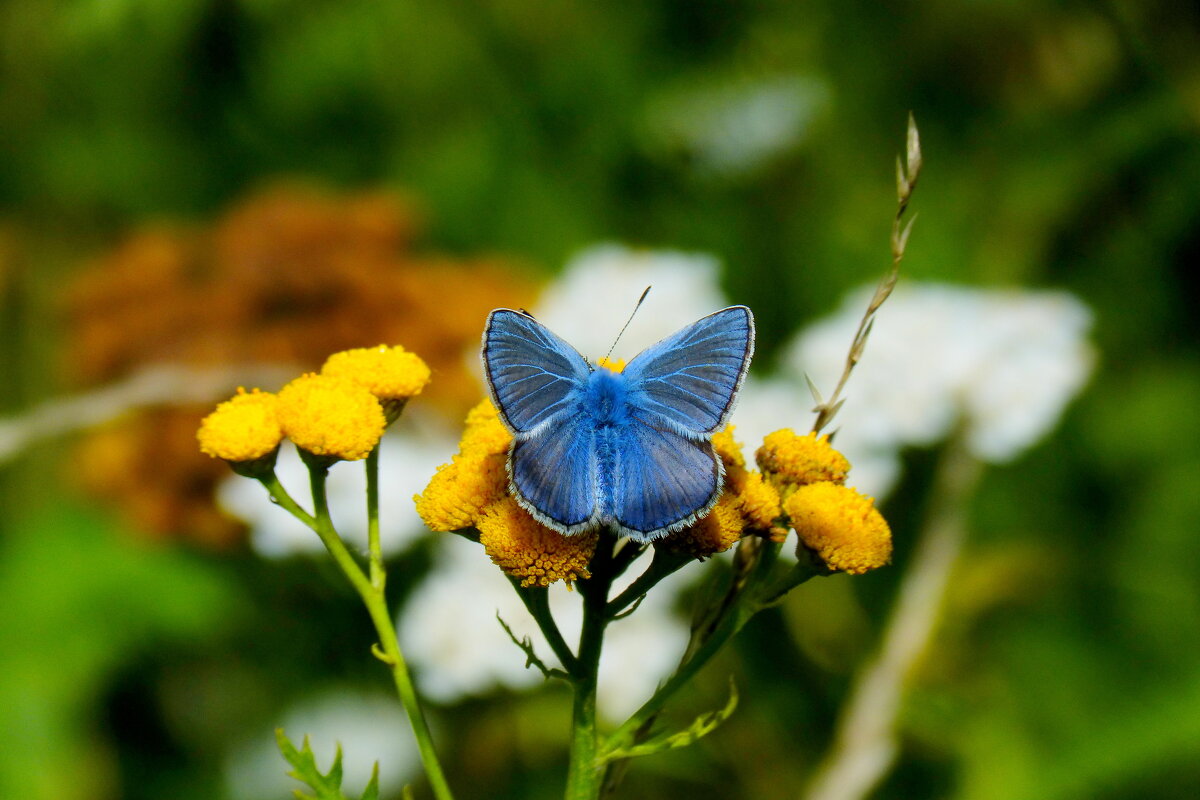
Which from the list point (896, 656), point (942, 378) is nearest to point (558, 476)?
point (896, 656)

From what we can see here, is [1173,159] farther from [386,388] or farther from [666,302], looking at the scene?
[386,388]

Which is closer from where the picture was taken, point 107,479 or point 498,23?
point 107,479

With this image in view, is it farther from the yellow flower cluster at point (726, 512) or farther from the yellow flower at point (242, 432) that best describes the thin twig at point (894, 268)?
the yellow flower at point (242, 432)

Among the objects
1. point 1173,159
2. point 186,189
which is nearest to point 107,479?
point 186,189

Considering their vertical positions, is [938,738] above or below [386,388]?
below

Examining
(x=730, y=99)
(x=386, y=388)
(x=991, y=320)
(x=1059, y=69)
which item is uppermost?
(x=730, y=99)

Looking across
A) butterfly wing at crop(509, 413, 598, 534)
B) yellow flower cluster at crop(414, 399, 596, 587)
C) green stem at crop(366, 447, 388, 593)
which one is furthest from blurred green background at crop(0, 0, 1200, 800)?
butterfly wing at crop(509, 413, 598, 534)

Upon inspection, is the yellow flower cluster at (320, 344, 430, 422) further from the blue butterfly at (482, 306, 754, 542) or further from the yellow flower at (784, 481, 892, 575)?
the yellow flower at (784, 481, 892, 575)
